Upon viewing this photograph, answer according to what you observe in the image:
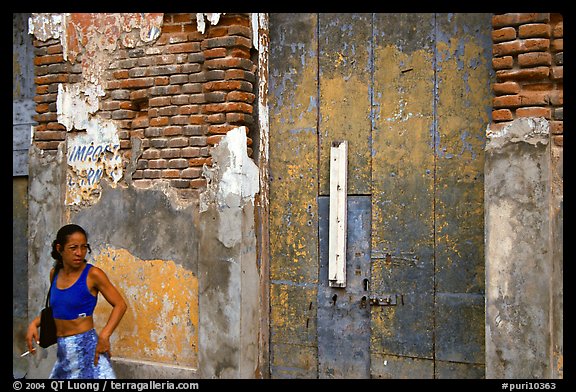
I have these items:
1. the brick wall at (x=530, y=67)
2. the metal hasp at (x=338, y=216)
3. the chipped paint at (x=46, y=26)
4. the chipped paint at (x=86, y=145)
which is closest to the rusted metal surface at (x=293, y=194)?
the metal hasp at (x=338, y=216)

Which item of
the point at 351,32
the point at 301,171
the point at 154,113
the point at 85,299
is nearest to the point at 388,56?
the point at 351,32

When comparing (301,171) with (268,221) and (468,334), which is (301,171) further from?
(468,334)

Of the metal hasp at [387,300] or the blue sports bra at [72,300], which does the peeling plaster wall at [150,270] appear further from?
the metal hasp at [387,300]

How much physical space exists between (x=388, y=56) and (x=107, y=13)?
238cm

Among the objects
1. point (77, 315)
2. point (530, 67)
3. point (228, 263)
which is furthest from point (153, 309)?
point (530, 67)

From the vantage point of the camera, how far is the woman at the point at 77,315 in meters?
3.95

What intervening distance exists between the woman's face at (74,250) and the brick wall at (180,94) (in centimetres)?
99

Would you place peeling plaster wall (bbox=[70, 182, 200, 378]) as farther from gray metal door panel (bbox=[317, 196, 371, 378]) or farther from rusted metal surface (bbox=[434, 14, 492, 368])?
rusted metal surface (bbox=[434, 14, 492, 368])

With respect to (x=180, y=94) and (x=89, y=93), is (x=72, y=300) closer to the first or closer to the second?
(x=180, y=94)

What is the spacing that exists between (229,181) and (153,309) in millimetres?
1271

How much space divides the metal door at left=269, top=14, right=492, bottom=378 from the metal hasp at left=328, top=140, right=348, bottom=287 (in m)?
0.07

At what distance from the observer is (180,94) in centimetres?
476

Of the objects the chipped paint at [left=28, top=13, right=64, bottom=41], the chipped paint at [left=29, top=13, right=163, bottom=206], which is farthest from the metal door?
the chipped paint at [left=28, top=13, right=64, bottom=41]

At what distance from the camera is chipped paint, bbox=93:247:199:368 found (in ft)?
15.5
